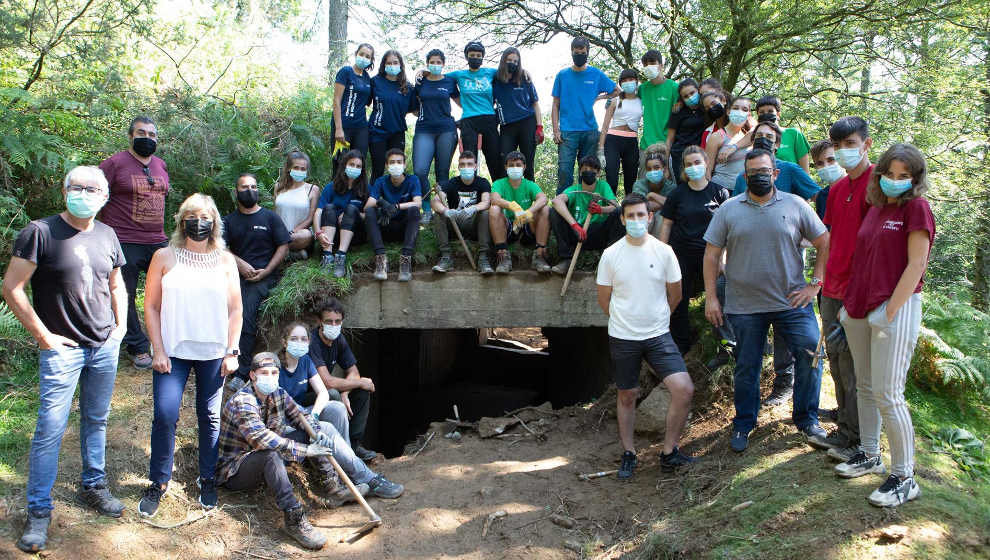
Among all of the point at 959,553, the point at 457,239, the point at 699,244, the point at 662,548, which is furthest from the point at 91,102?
the point at 959,553

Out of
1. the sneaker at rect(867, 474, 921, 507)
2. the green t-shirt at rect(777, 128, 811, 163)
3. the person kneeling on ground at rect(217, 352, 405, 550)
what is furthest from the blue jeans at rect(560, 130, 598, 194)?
the sneaker at rect(867, 474, 921, 507)

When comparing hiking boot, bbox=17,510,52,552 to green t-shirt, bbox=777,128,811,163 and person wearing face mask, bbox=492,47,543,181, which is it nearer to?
person wearing face mask, bbox=492,47,543,181

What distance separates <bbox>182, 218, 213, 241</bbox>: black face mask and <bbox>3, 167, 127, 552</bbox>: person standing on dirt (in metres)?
0.47

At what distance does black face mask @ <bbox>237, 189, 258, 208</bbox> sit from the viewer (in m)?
6.45

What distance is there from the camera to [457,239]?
7934 millimetres

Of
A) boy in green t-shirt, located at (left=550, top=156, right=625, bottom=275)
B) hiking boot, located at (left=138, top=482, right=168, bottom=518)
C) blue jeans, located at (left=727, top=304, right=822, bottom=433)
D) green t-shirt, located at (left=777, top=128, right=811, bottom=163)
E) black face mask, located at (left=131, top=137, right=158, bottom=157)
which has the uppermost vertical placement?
green t-shirt, located at (left=777, top=128, right=811, bottom=163)

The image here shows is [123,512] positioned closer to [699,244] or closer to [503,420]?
[503,420]

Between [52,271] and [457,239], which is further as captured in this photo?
[457,239]

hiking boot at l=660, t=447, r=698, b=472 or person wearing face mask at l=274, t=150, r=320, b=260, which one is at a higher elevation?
person wearing face mask at l=274, t=150, r=320, b=260

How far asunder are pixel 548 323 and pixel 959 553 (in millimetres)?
4652

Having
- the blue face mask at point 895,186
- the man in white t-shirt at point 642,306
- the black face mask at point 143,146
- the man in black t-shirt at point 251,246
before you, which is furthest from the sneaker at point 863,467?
the black face mask at point 143,146

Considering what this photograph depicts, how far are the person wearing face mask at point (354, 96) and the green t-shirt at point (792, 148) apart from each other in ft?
15.0

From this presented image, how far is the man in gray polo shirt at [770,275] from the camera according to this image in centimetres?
467

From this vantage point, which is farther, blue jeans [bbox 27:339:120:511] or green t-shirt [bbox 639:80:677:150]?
green t-shirt [bbox 639:80:677:150]
